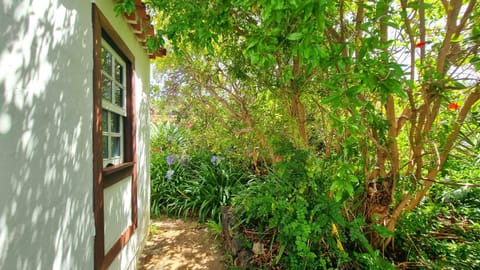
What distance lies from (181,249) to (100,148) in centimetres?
250

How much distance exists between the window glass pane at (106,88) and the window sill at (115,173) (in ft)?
2.55

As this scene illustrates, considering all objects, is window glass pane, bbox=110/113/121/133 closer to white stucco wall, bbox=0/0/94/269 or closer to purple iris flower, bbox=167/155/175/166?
white stucco wall, bbox=0/0/94/269

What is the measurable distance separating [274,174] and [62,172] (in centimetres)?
229

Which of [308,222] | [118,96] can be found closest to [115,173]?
[118,96]

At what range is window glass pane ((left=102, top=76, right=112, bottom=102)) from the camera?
8.11ft

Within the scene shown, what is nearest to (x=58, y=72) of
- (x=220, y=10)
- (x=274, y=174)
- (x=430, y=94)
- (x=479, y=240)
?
(x=220, y=10)

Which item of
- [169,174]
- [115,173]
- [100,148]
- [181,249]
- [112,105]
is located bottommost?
[181,249]

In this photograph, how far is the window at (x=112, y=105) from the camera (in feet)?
8.29

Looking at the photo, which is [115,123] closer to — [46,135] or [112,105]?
[112,105]

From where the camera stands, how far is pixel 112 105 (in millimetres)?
2654

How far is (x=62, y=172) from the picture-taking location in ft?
5.01

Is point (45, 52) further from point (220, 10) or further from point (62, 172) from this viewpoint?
point (220, 10)

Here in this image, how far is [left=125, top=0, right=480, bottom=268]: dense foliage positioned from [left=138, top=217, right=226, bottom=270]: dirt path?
900mm

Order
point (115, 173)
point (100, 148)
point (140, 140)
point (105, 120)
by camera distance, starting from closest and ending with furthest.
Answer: point (100, 148) < point (115, 173) < point (105, 120) < point (140, 140)
